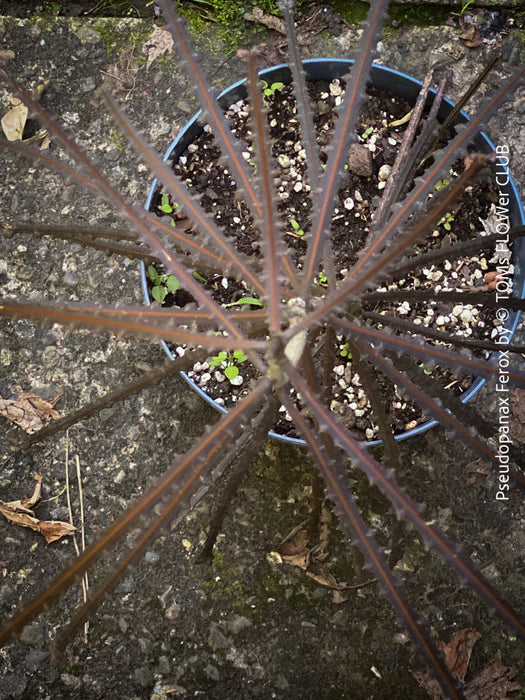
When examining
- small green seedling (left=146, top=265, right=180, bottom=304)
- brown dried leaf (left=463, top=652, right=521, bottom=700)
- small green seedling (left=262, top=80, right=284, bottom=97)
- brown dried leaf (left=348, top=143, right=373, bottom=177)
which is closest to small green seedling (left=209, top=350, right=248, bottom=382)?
small green seedling (left=146, top=265, right=180, bottom=304)

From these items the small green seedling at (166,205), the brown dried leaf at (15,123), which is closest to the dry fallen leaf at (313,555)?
the small green seedling at (166,205)

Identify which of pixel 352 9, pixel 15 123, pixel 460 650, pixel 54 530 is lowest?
pixel 460 650

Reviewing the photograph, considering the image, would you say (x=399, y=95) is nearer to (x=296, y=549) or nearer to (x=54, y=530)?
(x=296, y=549)

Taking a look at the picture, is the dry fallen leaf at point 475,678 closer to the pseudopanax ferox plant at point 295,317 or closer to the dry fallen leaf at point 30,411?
the pseudopanax ferox plant at point 295,317

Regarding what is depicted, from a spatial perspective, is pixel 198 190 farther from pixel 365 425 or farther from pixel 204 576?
pixel 204 576

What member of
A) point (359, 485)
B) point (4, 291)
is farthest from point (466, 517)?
point (4, 291)

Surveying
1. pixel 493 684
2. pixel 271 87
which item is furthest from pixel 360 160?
pixel 493 684
